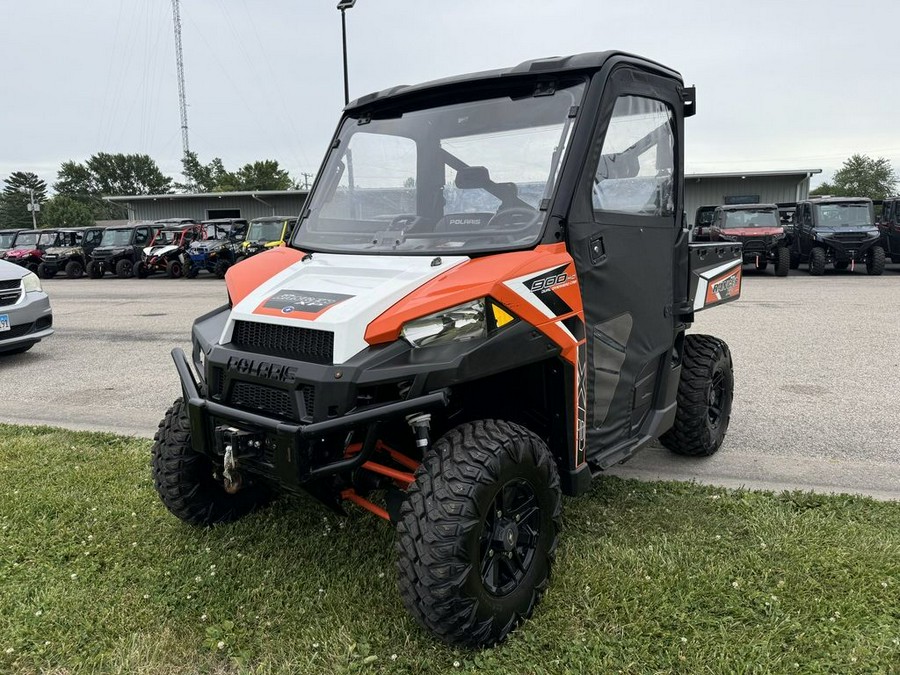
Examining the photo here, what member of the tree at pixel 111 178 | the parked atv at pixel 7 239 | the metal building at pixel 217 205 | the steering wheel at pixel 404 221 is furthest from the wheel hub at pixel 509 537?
the tree at pixel 111 178

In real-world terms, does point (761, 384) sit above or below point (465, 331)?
below

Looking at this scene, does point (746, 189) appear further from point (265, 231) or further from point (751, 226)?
point (265, 231)

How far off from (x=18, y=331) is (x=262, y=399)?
6.96 meters

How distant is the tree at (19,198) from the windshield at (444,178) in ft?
324

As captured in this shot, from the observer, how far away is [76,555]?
347 centimetres

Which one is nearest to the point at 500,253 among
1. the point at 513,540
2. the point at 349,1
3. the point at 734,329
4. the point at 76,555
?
the point at 513,540

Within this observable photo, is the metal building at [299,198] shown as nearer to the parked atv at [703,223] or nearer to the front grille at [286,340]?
the parked atv at [703,223]

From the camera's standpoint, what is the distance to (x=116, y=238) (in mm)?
24922

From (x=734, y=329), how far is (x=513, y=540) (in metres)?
8.06

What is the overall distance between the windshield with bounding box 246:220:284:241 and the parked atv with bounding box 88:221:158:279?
511 centimetres

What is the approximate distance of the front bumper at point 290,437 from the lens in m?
2.45

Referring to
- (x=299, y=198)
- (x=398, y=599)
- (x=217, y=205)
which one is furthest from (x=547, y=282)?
(x=217, y=205)

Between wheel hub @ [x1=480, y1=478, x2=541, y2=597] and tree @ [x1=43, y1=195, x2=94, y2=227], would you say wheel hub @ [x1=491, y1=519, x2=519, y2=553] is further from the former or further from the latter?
tree @ [x1=43, y1=195, x2=94, y2=227]

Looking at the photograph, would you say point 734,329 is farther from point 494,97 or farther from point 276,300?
point 276,300
